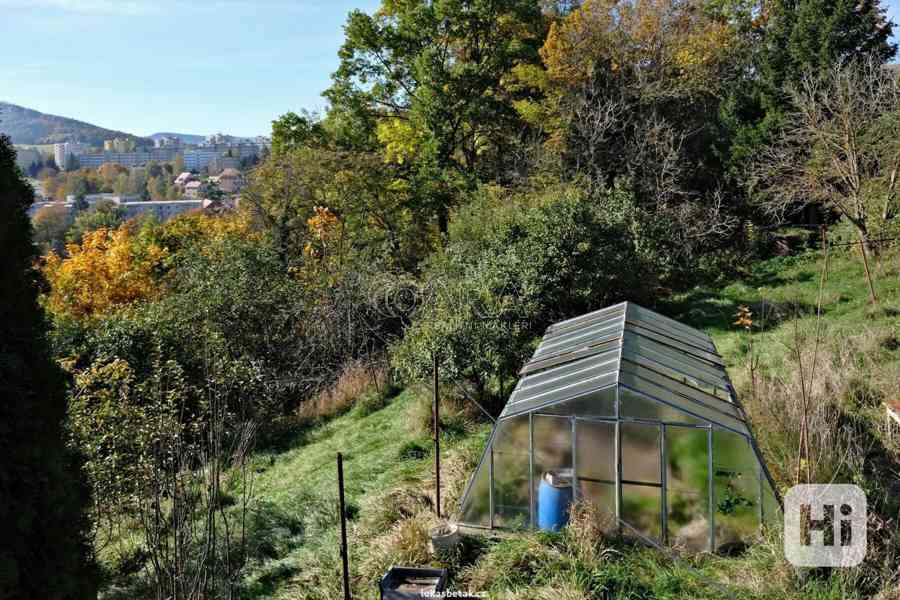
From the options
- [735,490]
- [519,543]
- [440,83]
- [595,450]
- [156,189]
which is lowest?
[519,543]

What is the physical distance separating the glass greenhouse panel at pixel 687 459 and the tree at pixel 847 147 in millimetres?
13978

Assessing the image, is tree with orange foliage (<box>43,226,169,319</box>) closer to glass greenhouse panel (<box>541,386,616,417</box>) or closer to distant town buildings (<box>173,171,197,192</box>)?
glass greenhouse panel (<box>541,386,616,417</box>)

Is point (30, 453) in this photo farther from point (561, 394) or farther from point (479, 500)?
point (561, 394)

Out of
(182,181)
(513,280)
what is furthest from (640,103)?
(182,181)

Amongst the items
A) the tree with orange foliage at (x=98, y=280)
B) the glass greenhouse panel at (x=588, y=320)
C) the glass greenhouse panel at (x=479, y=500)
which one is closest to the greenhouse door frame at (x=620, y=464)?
the glass greenhouse panel at (x=479, y=500)

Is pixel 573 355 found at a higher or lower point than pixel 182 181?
lower

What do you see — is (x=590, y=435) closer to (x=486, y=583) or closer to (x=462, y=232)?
(x=486, y=583)

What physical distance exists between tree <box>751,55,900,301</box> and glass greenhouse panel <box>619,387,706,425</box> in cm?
1397

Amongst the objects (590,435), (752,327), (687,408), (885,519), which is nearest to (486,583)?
(590,435)

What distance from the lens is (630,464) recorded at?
7.62 meters

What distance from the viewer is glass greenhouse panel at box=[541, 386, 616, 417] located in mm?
7742

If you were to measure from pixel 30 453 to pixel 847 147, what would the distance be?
2163 cm

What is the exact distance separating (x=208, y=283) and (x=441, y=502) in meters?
9.56

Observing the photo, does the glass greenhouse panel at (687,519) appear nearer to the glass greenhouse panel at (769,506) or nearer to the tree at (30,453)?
the glass greenhouse panel at (769,506)
